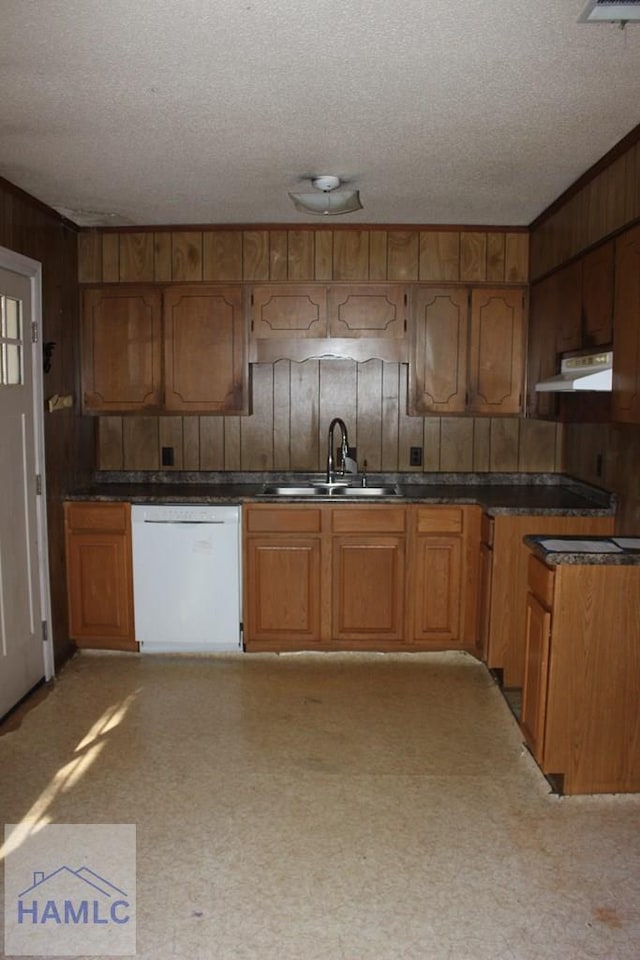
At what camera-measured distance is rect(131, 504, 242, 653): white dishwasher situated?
421cm

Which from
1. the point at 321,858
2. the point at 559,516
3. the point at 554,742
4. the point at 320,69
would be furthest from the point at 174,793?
the point at 320,69

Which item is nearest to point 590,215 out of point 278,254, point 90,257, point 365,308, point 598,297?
point 598,297

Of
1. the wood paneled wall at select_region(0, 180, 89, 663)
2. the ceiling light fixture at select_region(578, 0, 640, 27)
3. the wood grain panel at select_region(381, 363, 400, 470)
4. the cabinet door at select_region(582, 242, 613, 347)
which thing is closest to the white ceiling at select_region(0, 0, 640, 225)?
the ceiling light fixture at select_region(578, 0, 640, 27)

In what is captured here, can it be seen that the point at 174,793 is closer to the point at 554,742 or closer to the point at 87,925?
the point at 87,925

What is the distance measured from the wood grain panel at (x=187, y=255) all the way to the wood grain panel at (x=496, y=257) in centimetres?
163

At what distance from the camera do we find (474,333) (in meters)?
4.42

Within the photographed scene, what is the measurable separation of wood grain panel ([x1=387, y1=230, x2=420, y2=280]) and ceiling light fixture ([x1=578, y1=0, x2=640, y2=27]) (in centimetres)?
236

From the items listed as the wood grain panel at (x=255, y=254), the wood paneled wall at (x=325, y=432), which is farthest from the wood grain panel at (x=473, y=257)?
the wood grain panel at (x=255, y=254)

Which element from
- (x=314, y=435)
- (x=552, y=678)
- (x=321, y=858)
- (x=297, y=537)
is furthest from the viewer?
(x=314, y=435)

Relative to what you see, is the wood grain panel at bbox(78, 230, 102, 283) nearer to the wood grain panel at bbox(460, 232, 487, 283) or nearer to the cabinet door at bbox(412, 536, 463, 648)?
the wood grain panel at bbox(460, 232, 487, 283)

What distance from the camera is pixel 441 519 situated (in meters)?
4.18

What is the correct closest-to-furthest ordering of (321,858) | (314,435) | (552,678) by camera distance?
(321,858) → (552,678) → (314,435)

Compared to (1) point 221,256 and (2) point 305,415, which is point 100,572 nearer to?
(2) point 305,415

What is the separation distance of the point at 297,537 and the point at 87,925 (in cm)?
231
